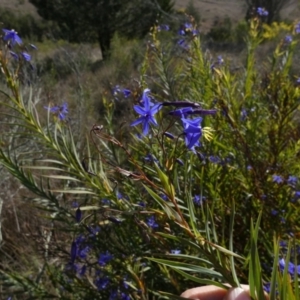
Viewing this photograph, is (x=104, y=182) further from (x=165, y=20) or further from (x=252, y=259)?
(x=165, y=20)

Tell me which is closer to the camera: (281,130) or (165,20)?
(281,130)

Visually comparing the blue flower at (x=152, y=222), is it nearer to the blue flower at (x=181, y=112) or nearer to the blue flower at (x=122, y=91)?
the blue flower at (x=122, y=91)

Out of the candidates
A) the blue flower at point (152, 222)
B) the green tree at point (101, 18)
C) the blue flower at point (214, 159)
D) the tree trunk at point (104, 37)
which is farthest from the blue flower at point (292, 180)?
the tree trunk at point (104, 37)

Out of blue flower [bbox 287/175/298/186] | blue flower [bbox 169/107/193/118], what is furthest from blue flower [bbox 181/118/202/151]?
blue flower [bbox 287/175/298/186]

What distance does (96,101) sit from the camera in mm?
6309

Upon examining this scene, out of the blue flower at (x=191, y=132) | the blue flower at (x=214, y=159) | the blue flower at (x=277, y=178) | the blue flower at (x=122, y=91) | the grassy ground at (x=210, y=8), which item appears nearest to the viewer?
the blue flower at (x=191, y=132)

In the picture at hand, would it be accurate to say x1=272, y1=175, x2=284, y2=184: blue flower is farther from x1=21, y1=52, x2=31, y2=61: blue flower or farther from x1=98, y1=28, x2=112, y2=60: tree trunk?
x1=98, y1=28, x2=112, y2=60: tree trunk

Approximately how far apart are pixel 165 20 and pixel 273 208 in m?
12.8

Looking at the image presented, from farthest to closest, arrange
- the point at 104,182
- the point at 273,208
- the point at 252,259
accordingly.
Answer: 1. the point at 273,208
2. the point at 104,182
3. the point at 252,259

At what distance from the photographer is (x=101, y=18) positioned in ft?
49.0

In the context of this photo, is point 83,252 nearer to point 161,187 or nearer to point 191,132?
point 161,187

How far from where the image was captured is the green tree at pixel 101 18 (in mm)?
15016

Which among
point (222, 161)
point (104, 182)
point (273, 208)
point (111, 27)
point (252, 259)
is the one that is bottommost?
point (111, 27)

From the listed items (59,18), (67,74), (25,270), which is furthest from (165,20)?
(25,270)
